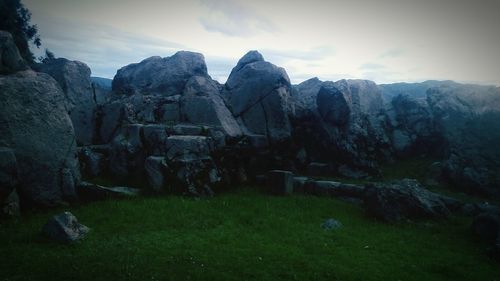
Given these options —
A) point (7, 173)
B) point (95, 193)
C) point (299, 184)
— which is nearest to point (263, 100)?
point (299, 184)

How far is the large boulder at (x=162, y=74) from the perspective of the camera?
3984 cm

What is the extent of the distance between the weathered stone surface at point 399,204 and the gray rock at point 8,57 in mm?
27794

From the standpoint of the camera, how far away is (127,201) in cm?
2386

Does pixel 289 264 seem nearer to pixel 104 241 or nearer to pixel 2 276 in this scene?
pixel 104 241

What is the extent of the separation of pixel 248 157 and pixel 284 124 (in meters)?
5.62

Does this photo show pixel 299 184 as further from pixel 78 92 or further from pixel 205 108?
pixel 78 92

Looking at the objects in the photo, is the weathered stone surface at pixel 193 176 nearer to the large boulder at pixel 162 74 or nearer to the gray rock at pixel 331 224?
the gray rock at pixel 331 224

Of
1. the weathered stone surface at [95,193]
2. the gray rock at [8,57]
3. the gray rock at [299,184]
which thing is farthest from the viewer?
the gray rock at [299,184]

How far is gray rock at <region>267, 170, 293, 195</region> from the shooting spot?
2988cm

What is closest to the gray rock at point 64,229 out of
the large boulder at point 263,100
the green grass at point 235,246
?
the green grass at point 235,246

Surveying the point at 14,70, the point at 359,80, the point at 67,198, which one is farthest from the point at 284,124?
the point at 14,70

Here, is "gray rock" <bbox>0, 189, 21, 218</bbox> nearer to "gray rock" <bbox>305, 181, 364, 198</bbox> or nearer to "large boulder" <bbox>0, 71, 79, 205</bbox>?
"large boulder" <bbox>0, 71, 79, 205</bbox>

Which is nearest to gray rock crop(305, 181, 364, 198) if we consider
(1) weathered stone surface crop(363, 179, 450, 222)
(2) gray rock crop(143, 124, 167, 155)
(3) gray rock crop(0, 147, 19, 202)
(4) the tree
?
(1) weathered stone surface crop(363, 179, 450, 222)

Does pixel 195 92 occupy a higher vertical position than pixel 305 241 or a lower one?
higher
